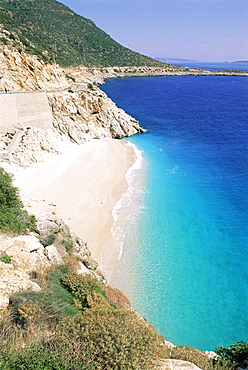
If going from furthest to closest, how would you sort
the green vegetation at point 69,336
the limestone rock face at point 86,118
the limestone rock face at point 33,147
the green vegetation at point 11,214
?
the limestone rock face at point 86,118, the limestone rock face at point 33,147, the green vegetation at point 11,214, the green vegetation at point 69,336

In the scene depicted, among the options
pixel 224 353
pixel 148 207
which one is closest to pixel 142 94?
pixel 148 207

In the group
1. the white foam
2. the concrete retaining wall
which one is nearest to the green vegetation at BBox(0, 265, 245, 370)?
the white foam

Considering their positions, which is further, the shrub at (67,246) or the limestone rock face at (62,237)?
the limestone rock face at (62,237)

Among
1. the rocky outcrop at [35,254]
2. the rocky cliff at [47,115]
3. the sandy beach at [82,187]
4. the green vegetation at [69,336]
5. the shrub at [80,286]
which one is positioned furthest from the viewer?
the rocky cliff at [47,115]

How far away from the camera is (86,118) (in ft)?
116

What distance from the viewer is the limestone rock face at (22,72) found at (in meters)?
29.6

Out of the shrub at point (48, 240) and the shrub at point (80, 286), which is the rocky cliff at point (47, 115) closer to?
the shrub at point (48, 240)

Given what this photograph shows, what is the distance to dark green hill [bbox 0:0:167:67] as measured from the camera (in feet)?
260

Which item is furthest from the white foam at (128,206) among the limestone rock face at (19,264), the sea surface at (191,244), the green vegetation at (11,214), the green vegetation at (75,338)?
the green vegetation at (75,338)

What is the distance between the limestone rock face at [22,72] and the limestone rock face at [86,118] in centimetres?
298

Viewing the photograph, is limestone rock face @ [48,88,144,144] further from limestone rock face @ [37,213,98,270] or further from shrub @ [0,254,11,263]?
shrub @ [0,254,11,263]

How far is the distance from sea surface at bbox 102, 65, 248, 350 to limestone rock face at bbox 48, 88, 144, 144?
387cm

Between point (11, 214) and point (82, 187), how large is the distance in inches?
426

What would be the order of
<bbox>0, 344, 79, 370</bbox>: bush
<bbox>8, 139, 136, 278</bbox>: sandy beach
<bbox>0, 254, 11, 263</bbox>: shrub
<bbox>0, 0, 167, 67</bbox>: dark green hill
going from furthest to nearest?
<bbox>0, 0, 167, 67</bbox>: dark green hill
<bbox>8, 139, 136, 278</bbox>: sandy beach
<bbox>0, 254, 11, 263</bbox>: shrub
<bbox>0, 344, 79, 370</bbox>: bush
